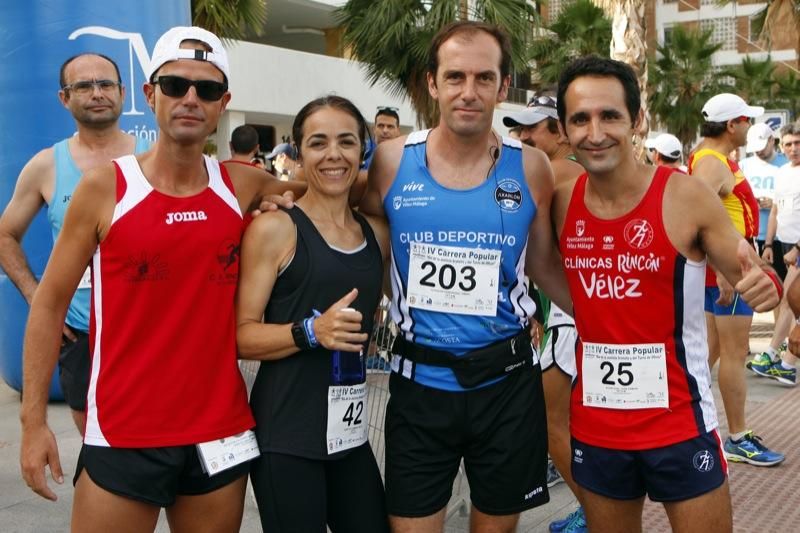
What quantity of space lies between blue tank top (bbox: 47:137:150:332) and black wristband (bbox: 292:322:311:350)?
4.48 feet

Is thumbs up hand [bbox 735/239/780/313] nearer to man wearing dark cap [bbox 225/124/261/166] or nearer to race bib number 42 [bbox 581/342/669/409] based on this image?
race bib number 42 [bbox 581/342/669/409]

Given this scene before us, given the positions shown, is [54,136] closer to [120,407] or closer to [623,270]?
[120,407]

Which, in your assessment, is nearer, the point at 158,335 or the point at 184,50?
the point at 158,335

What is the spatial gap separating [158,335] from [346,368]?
568 mm

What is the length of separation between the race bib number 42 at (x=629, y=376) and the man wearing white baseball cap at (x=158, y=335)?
110cm

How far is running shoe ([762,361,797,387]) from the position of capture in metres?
7.59

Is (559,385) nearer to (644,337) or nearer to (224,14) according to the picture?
(644,337)

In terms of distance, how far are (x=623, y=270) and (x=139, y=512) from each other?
1.61m

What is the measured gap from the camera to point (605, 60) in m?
2.88

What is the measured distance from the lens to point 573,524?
415 centimetres

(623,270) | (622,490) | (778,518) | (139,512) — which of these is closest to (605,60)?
(623,270)

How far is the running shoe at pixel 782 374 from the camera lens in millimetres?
7586

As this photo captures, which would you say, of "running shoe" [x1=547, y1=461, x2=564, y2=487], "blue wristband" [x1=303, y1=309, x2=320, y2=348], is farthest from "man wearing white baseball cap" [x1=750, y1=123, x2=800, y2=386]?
"blue wristband" [x1=303, y1=309, x2=320, y2=348]

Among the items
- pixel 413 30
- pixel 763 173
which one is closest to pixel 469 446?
pixel 763 173
